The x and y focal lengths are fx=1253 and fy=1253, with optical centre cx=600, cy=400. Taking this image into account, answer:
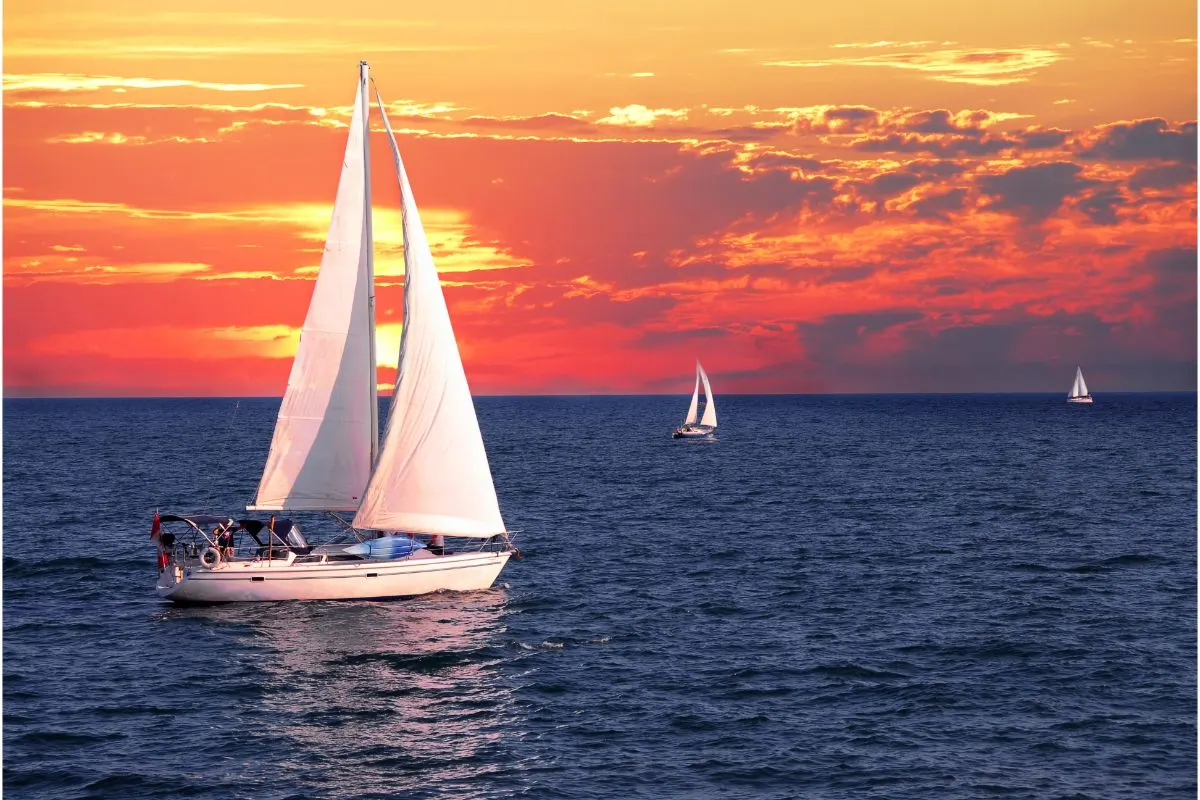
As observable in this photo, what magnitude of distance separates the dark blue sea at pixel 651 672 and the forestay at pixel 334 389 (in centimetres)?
455

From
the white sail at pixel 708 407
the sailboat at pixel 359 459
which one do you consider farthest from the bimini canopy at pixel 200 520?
the white sail at pixel 708 407

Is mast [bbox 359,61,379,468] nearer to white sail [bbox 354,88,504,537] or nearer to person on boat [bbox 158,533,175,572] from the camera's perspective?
white sail [bbox 354,88,504,537]

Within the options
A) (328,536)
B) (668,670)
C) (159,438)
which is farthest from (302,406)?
(159,438)

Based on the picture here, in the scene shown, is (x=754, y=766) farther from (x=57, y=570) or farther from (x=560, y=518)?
(x=560, y=518)

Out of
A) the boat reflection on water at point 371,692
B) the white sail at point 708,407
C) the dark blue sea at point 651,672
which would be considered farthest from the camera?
the white sail at point 708,407

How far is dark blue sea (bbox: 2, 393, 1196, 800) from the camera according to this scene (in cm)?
3003

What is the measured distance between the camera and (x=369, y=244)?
151 ft

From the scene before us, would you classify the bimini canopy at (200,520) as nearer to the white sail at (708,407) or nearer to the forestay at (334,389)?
the forestay at (334,389)

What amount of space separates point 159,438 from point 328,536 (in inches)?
5520

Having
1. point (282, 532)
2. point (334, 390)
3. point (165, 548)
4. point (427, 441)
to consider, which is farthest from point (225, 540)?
point (427, 441)

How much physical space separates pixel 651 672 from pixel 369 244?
1880 cm

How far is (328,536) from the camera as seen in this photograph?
66.0 meters

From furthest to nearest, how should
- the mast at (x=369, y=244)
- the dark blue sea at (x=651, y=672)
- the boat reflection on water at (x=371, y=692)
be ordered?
the mast at (x=369, y=244) → the boat reflection on water at (x=371, y=692) → the dark blue sea at (x=651, y=672)

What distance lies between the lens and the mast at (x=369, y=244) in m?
44.7
